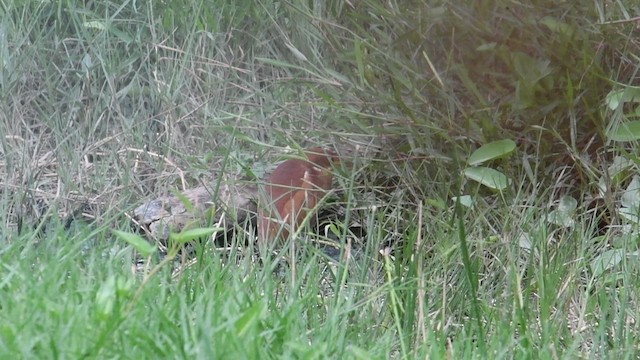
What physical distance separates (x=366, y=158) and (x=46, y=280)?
1141 mm

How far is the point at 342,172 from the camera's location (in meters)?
2.57

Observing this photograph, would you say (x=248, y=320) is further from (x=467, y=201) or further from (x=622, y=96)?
(x=622, y=96)

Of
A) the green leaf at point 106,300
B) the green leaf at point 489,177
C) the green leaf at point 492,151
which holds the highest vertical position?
the green leaf at point 106,300


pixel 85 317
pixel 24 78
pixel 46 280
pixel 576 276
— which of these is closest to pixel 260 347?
pixel 85 317

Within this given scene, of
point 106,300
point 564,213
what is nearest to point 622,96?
point 564,213

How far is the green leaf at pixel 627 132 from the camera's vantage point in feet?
7.16

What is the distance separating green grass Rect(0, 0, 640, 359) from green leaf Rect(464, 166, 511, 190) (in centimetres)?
4

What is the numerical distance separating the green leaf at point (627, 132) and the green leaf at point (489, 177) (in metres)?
0.26

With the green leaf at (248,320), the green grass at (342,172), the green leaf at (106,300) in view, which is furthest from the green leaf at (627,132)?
the green leaf at (106,300)

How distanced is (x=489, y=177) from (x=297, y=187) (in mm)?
461

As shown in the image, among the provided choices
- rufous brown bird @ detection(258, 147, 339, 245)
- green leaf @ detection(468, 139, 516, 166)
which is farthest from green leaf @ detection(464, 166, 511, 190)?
rufous brown bird @ detection(258, 147, 339, 245)

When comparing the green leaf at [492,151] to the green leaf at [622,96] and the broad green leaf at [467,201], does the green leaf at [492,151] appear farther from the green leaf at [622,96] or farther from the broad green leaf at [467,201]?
the green leaf at [622,96]

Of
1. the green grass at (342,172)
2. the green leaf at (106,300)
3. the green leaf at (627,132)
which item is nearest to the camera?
the green leaf at (106,300)

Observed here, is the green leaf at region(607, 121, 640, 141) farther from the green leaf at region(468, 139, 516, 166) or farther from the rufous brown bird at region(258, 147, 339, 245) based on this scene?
the rufous brown bird at region(258, 147, 339, 245)
